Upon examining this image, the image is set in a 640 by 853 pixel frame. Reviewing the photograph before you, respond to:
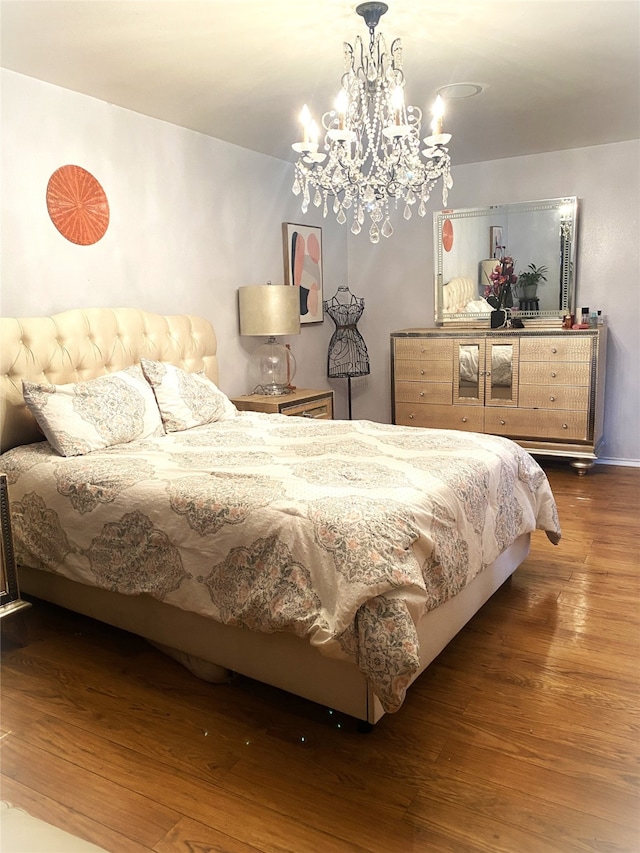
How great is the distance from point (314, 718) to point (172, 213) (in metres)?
3.03

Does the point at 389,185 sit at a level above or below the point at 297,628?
above

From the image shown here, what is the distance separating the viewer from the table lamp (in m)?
4.33

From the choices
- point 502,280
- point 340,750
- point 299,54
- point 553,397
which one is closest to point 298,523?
point 340,750

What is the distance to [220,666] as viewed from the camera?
2.21 meters

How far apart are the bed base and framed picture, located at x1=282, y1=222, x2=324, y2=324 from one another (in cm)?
304

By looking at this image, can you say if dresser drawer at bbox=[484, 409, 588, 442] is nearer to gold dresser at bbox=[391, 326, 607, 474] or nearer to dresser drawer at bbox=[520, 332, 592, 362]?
gold dresser at bbox=[391, 326, 607, 474]

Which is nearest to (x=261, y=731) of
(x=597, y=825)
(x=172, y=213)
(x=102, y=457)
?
(x=597, y=825)

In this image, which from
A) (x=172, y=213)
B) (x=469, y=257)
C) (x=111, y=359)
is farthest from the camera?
(x=469, y=257)

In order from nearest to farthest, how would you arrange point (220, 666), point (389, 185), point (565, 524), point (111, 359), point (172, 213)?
point (220, 666)
point (389, 185)
point (111, 359)
point (565, 524)
point (172, 213)

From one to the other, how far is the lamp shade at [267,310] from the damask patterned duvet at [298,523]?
1.47 metres

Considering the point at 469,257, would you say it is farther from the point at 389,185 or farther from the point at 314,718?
the point at 314,718

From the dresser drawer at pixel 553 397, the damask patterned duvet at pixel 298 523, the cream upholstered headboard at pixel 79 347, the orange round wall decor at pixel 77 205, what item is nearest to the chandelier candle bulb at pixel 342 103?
the damask patterned duvet at pixel 298 523

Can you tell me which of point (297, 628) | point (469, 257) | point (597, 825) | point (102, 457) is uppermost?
point (469, 257)

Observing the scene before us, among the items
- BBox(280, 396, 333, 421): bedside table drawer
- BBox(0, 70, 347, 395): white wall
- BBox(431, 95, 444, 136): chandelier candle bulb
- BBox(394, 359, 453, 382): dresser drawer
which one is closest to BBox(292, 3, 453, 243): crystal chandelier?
BBox(431, 95, 444, 136): chandelier candle bulb
